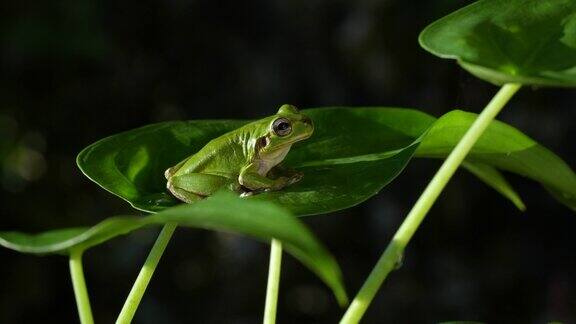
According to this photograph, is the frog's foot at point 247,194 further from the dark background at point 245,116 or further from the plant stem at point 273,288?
the dark background at point 245,116

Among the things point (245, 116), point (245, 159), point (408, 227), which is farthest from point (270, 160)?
point (245, 116)

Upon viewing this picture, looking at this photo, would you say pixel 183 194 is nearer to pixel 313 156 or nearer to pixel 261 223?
pixel 313 156

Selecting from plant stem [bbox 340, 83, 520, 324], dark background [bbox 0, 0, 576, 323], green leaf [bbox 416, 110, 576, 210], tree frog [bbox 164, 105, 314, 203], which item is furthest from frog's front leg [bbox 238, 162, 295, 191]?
dark background [bbox 0, 0, 576, 323]

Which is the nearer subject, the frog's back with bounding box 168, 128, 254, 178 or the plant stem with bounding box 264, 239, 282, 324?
the plant stem with bounding box 264, 239, 282, 324

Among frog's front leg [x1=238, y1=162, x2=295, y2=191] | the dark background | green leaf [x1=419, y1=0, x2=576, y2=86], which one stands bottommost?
the dark background

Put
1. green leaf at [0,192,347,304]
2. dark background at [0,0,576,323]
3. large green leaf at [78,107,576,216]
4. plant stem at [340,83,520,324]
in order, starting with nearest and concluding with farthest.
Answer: green leaf at [0,192,347,304], plant stem at [340,83,520,324], large green leaf at [78,107,576,216], dark background at [0,0,576,323]

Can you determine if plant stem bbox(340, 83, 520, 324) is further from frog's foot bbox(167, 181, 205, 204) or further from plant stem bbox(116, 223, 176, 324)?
frog's foot bbox(167, 181, 205, 204)
